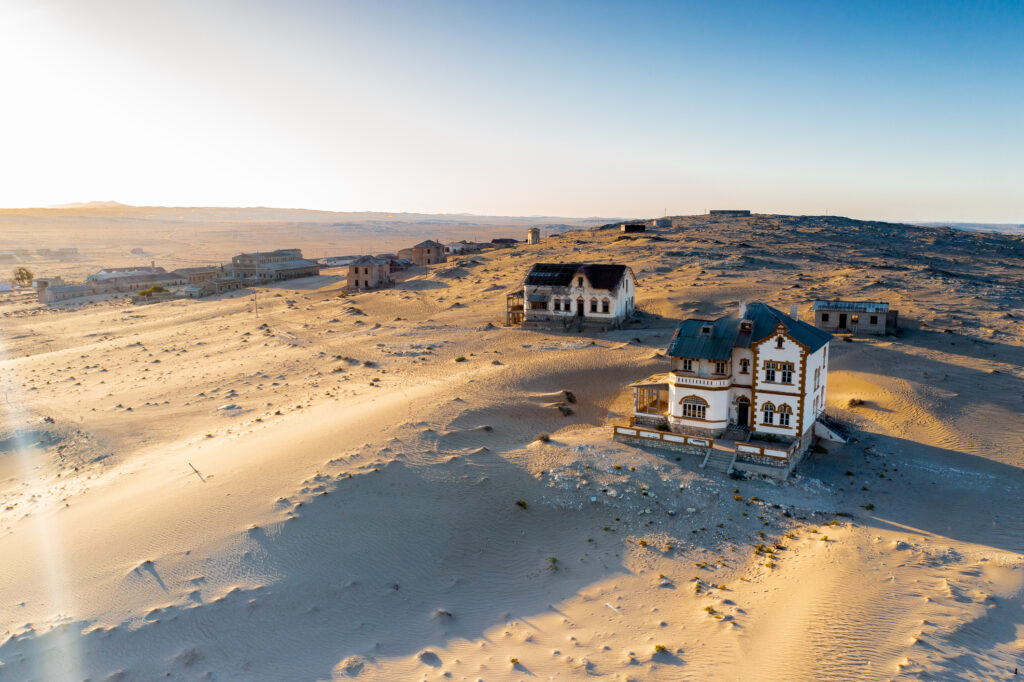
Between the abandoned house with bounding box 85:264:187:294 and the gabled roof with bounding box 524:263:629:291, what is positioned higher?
the gabled roof with bounding box 524:263:629:291

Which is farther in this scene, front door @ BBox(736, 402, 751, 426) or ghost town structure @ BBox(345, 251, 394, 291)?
ghost town structure @ BBox(345, 251, 394, 291)

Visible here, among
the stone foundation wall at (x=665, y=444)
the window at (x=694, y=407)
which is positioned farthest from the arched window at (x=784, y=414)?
the stone foundation wall at (x=665, y=444)

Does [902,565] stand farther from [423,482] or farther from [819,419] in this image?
[423,482]

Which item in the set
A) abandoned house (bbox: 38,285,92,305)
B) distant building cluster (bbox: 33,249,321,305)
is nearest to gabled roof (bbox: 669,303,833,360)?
distant building cluster (bbox: 33,249,321,305)

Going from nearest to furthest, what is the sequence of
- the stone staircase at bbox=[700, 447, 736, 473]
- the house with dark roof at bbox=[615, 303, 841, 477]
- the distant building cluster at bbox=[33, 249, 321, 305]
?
the stone staircase at bbox=[700, 447, 736, 473] → the house with dark roof at bbox=[615, 303, 841, 477] → the distant building cluster at bbox=[33, 249, 321, 305]

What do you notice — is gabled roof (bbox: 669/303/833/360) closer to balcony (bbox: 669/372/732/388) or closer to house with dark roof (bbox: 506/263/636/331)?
balcony (bbox: 669/372/732/388)

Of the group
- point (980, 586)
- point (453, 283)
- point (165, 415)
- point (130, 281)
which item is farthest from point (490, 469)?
point (130, 281)

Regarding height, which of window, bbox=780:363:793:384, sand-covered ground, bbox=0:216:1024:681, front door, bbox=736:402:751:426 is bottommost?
sand-covered ground, bbox=0:216:1024:681

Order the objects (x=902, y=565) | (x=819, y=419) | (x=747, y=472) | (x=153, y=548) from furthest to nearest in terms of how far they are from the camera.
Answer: (x=819, y=419)
(x=747, y=472)
(x=153, y=548)
(x=902, y=565)
